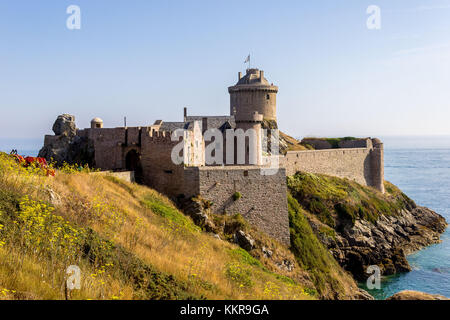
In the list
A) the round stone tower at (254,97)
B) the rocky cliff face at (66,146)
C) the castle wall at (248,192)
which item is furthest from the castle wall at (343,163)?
the rocky cliff face at (66,146)

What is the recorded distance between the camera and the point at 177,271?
1171 centimetres

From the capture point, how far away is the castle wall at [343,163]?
42812 mm

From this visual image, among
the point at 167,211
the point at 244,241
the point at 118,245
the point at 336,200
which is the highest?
the point at 118,245

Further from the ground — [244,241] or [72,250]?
[72,250]

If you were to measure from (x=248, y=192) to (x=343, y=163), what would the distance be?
27.2 meters

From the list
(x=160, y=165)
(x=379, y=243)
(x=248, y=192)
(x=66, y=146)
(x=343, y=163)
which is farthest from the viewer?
(x=343, y=163)

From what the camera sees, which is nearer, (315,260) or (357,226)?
(315,260)

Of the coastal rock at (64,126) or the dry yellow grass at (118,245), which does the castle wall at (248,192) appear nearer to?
the dry yellow grass at (118,245)

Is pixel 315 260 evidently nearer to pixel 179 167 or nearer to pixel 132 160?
pixel 179 167

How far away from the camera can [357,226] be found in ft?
128

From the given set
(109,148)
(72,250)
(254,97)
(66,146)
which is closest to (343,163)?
(254,97)

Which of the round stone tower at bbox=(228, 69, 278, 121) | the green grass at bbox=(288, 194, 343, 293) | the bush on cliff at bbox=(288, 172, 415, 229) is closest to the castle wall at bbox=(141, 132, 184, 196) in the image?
the green grass at bbox=(288, 194, 343, 293)

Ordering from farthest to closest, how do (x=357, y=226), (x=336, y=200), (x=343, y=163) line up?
(x=343, y=163) → (x=336, y=200) → (x=357, y=226)

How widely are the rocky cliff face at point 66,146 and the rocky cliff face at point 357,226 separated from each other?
745 inches
